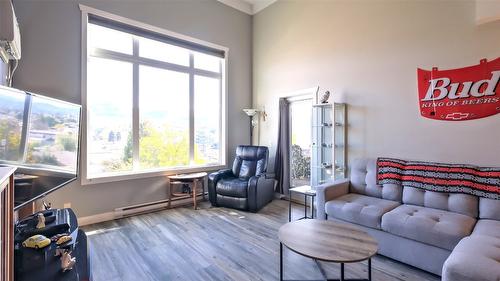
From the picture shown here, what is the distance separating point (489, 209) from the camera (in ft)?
7.41

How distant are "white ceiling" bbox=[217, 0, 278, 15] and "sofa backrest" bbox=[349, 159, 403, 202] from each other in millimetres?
3602

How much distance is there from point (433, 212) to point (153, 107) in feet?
13.1

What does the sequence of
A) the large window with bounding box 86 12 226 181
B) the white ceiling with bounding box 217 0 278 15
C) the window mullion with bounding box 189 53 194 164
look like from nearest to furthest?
the large window with bounding box 86 12 226 181, the window mullion with bounding box 189 53 194 164, the white ceiling with bounding box 217 0 278 15

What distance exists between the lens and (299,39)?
436cm

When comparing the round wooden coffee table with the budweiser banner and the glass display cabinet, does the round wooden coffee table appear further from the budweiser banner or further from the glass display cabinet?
the budweiser banner

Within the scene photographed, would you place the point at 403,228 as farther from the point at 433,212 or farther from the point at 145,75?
the point at 145,75

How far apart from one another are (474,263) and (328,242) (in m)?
0.86

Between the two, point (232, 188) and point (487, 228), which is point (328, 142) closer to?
point (232, 188)

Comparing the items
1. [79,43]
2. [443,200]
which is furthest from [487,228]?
[79,43]

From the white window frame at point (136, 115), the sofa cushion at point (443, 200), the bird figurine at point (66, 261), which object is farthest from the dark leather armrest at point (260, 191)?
the bird figurine at point (66, 261)

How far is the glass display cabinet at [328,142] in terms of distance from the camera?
3.70 metres

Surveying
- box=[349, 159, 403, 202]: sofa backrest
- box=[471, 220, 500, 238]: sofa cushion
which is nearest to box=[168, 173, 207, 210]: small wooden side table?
box=[349, 159, 403, 202]: sofa backrest

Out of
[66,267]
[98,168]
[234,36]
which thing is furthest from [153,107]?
[66,267]

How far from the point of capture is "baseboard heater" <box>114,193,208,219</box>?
11.9 feet
